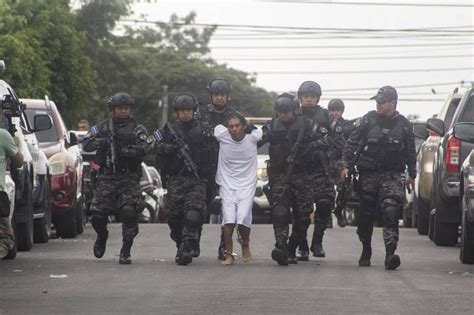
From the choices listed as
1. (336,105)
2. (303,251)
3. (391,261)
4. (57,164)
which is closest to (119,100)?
(303,251)

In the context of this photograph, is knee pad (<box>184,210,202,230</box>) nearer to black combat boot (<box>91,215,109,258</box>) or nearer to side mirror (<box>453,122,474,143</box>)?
black combat boot (<box>91,215,109,258</box>)

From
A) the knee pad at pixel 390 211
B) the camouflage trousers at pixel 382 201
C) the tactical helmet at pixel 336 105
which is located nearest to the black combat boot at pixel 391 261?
the camouflage trousers at pixel 382 201

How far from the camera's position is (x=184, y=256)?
15.6m

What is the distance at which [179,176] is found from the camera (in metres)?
16.0

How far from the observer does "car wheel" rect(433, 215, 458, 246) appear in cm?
1997

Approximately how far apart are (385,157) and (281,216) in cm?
119

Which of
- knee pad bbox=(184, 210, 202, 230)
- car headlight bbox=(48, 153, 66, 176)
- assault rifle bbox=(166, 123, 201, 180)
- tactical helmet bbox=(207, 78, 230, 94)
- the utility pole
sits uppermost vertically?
the utility pole

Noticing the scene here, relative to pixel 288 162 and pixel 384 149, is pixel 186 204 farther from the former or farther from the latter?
pixel 384 149

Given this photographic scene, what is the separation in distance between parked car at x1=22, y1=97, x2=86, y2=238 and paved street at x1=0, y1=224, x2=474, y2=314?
269cm

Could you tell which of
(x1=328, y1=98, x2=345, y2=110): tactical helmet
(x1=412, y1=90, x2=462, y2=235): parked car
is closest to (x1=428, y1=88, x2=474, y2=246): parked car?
(x1=412, y1=90, x2=462, y2=235): parked car

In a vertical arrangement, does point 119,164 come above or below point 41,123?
below

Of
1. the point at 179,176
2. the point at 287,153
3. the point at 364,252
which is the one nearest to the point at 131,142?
the point at 179,176

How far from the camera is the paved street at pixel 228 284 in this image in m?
11.5

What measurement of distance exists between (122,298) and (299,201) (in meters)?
4.44
